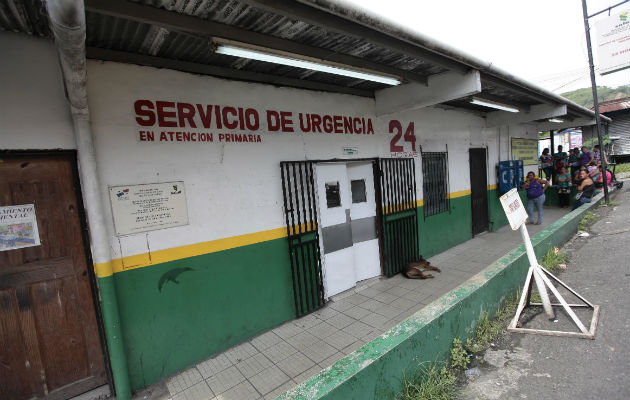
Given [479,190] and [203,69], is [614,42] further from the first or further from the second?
[203,69]

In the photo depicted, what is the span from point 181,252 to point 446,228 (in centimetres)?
550

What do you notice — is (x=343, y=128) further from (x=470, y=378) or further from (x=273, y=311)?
(x=470, y=378)

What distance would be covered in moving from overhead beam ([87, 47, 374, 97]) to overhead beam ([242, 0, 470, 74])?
4.60ft

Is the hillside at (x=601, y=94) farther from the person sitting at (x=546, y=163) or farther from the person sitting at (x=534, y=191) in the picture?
the person sitting at (x=534, y=191)

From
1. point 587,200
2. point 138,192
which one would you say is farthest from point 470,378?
point 587,200

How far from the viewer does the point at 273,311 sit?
3873 mm

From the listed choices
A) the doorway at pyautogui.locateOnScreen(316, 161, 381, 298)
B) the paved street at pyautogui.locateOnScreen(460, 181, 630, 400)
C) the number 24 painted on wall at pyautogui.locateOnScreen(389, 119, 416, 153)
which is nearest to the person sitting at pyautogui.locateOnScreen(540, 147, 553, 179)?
the number 24 painted on wall at pyautogui.locateOnScreen(389, 119, 416, 153)

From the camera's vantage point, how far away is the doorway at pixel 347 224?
14.6 ft

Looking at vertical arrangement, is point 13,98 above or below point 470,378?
above

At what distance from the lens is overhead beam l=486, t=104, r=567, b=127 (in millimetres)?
7105

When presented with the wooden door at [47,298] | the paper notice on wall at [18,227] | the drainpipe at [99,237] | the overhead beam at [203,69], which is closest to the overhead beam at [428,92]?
the overhead beam at [203,69]

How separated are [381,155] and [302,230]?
6.78 ft

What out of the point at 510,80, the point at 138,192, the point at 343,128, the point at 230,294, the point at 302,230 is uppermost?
the point at 510,80

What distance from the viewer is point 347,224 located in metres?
4.71
